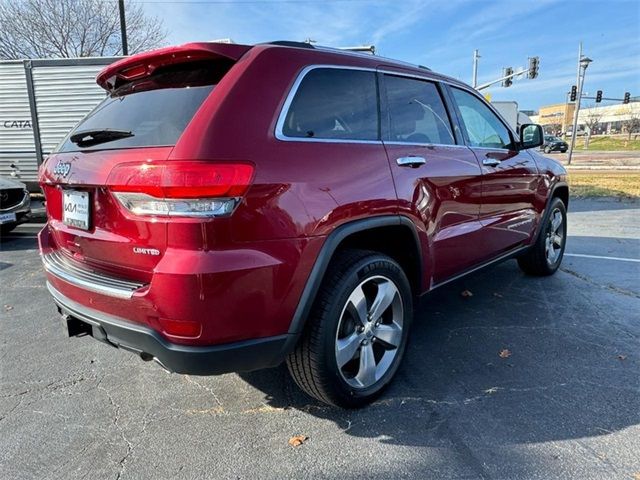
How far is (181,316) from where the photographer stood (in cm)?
189

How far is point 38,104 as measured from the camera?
9812mm

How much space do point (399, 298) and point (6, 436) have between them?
2268 millimetres

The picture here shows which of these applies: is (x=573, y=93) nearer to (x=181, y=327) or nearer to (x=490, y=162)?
(x=490, y=162)

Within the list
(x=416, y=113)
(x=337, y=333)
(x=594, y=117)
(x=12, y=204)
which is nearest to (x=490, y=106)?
(x=416, y=113)

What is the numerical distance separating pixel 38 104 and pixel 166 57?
9370 millimetres

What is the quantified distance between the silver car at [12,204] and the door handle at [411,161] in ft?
22.7

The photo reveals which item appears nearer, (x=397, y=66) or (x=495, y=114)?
(x=397, y=66)

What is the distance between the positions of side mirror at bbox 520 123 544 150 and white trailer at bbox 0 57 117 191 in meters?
8.25

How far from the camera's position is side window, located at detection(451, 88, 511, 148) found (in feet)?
11.8

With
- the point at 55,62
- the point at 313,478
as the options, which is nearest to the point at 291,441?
the point at 313,478

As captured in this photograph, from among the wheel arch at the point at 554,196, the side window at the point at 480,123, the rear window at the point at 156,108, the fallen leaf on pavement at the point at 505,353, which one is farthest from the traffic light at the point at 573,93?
the rear window at the point at 156,108

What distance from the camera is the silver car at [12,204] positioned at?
7.19 m

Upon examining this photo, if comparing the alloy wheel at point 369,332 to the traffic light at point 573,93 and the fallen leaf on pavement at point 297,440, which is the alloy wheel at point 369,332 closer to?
the fallen leaf on pavement at point 297,440

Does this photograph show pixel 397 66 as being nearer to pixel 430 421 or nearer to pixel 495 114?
pixel 495 114
